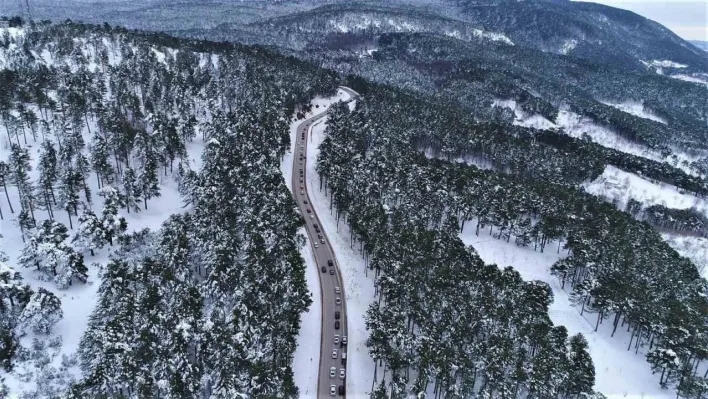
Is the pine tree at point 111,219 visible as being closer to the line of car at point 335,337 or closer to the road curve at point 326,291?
the road curve at point 326,291

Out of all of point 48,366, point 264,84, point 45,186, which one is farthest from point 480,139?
point 48,366

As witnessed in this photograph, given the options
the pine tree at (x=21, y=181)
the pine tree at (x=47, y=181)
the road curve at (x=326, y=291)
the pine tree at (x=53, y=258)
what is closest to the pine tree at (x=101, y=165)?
the pine tree at (x=47, y=181)

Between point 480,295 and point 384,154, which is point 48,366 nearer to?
point 480,295

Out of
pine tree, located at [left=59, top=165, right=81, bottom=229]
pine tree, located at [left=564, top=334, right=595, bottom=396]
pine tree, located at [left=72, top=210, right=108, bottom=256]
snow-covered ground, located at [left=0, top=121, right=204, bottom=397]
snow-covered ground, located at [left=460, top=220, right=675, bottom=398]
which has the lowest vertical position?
snow-covered ground, located at [left=460, top=220, right=675, bottom=398]

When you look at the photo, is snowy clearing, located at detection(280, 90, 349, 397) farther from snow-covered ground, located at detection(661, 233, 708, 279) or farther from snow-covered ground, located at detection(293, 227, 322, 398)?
snow-covered ground, located at detection(661, 233, 708, 279)

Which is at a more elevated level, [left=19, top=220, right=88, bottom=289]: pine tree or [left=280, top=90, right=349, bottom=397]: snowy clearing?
[left=19, top=220, right=88, bottom=289]: pine tree

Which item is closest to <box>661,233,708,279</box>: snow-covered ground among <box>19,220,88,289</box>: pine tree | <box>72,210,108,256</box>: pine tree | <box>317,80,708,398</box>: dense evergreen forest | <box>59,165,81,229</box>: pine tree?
<box>317,80,708,398</box>: dense evergreen forest
